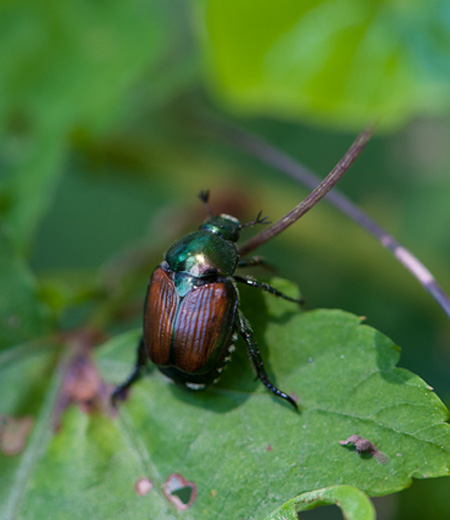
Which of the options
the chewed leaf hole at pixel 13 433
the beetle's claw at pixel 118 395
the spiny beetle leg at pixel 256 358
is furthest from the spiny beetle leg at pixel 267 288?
the chewed leaf hole at pixel 13 433

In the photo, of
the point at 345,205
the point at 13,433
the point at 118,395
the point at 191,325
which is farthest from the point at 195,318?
the point at 13,433

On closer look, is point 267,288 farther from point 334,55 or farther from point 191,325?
point 334,55

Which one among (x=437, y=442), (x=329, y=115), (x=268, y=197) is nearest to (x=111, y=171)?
(x=268, y=197)

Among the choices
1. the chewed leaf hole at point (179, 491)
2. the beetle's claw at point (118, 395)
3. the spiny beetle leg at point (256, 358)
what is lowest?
the chewed leaf hole at point (179, 491)

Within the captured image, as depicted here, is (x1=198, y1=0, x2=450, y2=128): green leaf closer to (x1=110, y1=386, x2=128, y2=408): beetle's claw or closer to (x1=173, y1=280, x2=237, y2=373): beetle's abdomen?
(x1=173, y1=280, x2=237, y2=373): beetle's abdomen

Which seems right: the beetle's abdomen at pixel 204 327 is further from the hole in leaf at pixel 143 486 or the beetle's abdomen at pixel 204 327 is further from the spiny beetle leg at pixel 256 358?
the hole in leaf at pixel 143 486

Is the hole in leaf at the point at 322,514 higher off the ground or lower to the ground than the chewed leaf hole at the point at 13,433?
lower
